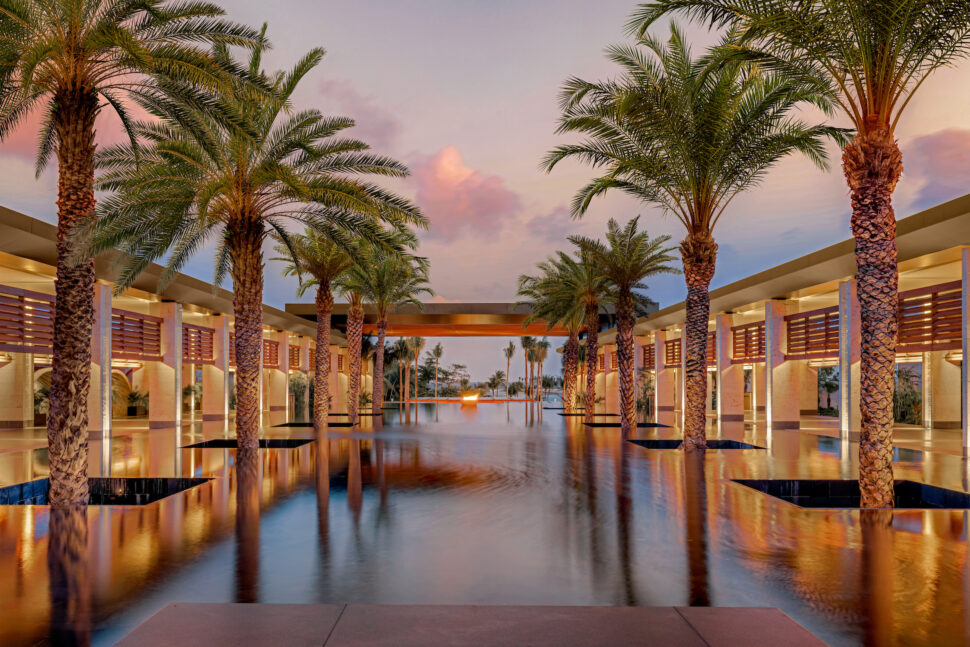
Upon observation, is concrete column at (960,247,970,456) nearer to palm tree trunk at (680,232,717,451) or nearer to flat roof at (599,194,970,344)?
flat roof at (599,194,970,344)

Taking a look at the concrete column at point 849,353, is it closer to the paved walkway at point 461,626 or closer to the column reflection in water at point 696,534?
the column reflection in water at point 696,534

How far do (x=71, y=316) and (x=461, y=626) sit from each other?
776 cm

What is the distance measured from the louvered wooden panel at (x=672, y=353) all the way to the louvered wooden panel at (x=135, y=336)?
24.7 meters

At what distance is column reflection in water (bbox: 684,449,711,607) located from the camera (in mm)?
5422

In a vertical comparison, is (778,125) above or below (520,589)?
above

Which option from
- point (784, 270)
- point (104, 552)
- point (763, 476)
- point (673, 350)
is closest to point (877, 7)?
point (763, 476)

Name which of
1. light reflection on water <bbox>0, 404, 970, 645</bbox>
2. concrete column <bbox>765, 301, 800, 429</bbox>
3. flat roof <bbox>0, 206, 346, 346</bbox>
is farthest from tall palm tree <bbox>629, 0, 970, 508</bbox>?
concrete column <bbox>765, 301, 800, 429</bbox>

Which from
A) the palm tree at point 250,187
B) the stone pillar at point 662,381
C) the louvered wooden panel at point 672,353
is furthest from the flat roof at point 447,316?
the palm tree at point 250,187

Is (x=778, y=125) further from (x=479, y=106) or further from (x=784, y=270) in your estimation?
(x=479, y=106)

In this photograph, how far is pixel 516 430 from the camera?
23.0 m

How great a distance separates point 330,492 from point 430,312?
3376 cm

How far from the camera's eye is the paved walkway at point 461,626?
170 inches

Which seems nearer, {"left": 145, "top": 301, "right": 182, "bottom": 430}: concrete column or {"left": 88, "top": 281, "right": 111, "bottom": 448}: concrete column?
{"left": 88, "top": 281, "right": 111, "bottom": 448}: concrete column

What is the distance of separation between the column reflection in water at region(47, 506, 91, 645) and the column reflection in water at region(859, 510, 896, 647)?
5.24 metres
